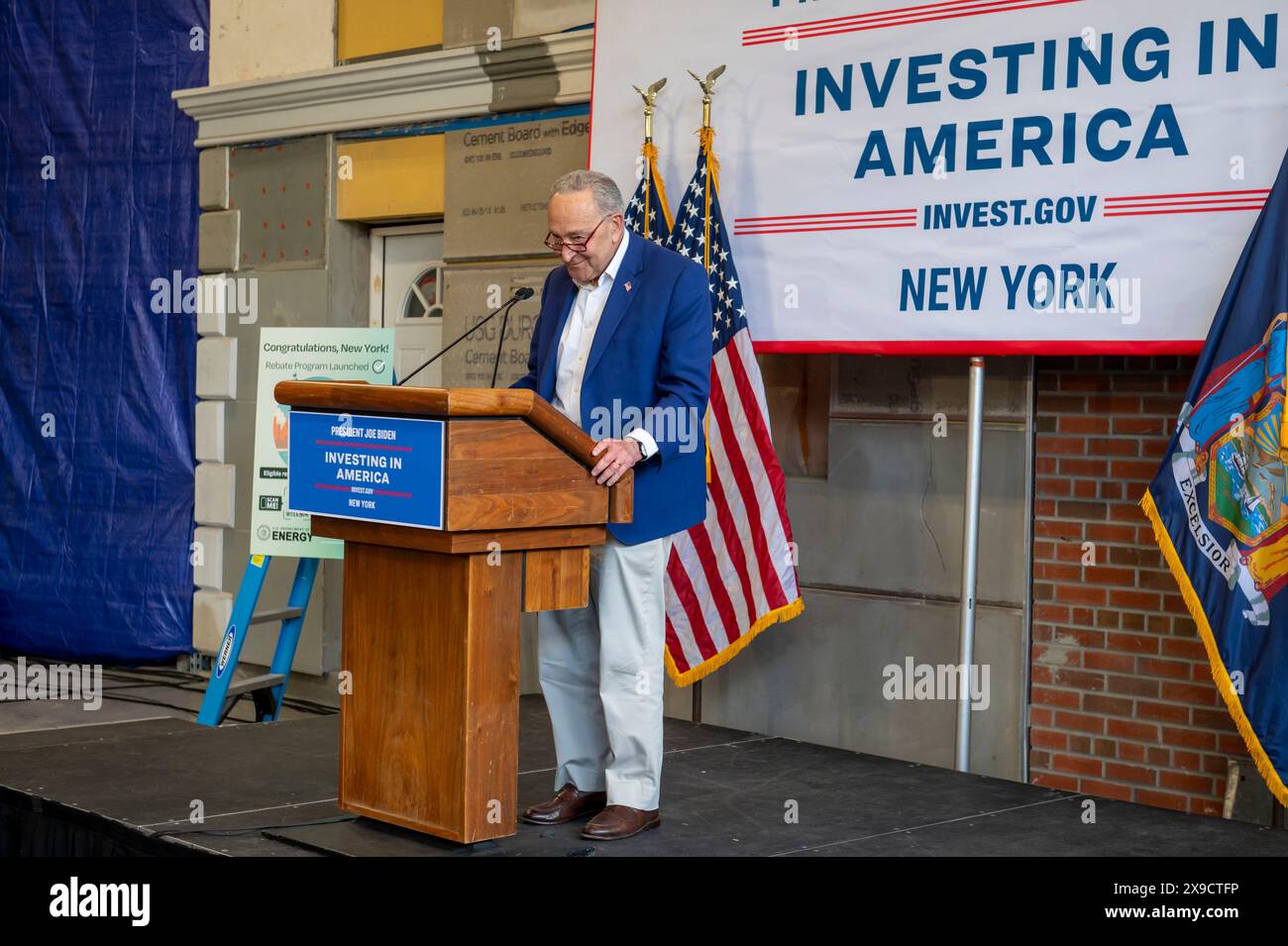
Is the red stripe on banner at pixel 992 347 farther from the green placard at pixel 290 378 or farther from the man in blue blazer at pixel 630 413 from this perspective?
the green placard at pixel 290 378

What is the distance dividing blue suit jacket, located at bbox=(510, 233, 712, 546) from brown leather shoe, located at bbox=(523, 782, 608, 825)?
635 mm

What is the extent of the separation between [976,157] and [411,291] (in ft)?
10.8

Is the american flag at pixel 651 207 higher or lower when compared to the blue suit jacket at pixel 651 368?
higher

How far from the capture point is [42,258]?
25.3 ft

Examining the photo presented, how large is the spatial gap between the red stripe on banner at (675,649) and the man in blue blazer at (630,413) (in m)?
1.32

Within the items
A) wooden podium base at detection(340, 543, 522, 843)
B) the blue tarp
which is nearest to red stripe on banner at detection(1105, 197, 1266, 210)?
wooden podium base at detection(340, 543, 522, 843)

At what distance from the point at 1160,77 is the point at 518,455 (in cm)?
199

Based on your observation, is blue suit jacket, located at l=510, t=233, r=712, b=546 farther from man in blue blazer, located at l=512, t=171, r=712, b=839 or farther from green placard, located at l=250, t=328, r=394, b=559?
green placard, located at l=250, t=328, r=394, b=559

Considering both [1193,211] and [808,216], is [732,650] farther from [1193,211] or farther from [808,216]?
[1193,211]

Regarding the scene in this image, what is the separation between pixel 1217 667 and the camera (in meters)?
3.71

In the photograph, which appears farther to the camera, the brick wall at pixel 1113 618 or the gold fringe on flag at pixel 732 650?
the gold fringe on flag at pixel 732 650

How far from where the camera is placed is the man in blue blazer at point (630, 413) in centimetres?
330

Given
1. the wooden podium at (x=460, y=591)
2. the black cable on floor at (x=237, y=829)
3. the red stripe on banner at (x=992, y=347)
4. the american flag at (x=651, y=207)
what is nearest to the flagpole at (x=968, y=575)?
the red stripe on banner at (x=992, y=347)
